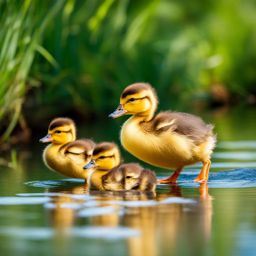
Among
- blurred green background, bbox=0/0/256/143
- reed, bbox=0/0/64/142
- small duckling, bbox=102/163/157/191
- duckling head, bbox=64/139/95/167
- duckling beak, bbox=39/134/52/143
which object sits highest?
blurred green background, bbox=0/0/256/143

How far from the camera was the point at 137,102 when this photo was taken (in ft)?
26.0

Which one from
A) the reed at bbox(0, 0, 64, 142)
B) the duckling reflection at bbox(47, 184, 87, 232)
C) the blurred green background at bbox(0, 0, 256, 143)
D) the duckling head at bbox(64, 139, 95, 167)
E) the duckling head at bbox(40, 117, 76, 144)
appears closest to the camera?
the duckling reflection at bbox(47, 184, 87, 232)

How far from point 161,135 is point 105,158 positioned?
42 centimetres

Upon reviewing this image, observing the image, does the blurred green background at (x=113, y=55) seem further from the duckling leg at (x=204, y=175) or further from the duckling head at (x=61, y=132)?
the duckling leg at (x=204, y=175)

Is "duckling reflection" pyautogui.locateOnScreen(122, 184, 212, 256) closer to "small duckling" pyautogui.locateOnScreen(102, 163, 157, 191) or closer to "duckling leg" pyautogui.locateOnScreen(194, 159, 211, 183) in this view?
"small duckling" pyautogui.locateOnScreen(102, 163, 157, 191)

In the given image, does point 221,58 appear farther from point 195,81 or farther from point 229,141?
point 229,141

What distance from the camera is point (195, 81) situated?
18656mm

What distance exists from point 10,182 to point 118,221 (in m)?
2.30

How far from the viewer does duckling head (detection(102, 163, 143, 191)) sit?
7.28 meters

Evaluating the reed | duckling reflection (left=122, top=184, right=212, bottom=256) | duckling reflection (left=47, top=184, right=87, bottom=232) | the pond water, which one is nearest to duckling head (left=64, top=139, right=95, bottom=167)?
the pond water

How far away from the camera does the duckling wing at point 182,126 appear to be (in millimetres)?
7805

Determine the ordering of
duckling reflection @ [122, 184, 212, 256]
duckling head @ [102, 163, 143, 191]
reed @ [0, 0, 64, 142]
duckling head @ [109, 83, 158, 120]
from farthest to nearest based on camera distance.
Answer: reed @ [0, 0, 64, 142] → duckling head @ [109, 83, 158, 120] → duckling head @ [102, 163, 143, 191] → duckling reflection @ [122, 184, 212, 256]

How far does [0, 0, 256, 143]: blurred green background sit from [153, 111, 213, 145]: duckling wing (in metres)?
1.86

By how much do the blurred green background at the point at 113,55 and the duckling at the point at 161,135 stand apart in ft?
5.55
